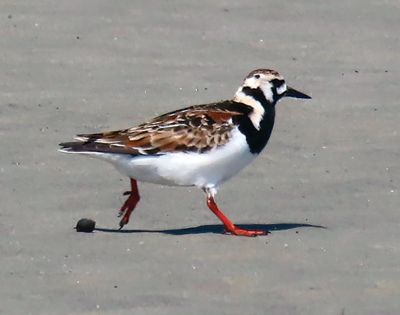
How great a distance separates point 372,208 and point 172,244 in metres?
1.58

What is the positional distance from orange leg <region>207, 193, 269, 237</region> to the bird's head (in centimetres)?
80

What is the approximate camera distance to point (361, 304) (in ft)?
29.5

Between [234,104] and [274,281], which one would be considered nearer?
[274,281]

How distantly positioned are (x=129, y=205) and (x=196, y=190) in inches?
37.5

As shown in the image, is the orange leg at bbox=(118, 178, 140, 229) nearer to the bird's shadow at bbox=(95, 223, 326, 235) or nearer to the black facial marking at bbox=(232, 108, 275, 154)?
the bird's shadow at bbox=(95, 223, 326, 235)

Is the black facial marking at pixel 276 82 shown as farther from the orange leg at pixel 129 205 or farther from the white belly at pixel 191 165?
the orange leg at pixel 129 205

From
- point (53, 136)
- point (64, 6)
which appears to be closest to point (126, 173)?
point (53, 136)

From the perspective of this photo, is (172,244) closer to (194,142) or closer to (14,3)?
(194,142)

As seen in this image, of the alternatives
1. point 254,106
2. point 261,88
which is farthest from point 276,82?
point 254,106

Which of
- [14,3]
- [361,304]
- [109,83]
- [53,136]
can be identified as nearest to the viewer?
[361,304]

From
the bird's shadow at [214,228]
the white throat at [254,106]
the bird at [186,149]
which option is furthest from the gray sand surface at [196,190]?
the white throat at [254,106]

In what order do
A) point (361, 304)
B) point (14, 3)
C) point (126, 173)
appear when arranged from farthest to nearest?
point (14, 3) < point (126, 173) < point (361, 304)

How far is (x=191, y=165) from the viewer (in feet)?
35.1

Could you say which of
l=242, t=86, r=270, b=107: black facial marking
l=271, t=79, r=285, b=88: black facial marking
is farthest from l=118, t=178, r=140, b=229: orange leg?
l=271, t=79, r=285, b=88: black facial marking
